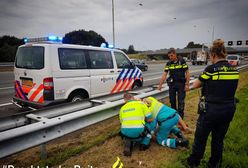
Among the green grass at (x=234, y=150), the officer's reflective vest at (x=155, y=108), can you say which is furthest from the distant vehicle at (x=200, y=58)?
the officer's reflective vest at (x=155, y=108)

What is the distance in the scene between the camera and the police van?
4457 mm

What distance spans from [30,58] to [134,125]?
11.2ft

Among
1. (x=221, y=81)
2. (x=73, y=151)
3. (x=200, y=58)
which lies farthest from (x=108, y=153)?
(x=200, y=58)

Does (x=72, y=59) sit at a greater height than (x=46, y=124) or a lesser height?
greater

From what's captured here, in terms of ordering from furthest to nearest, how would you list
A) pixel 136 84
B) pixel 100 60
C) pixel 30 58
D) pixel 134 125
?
pixel 136 84 → pixel 100 60 → pixel 30 58 → pixel 134 125

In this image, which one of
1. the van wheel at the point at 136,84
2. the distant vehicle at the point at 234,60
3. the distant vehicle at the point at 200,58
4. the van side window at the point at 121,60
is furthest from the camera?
the distant vehicle at the point at 200,58

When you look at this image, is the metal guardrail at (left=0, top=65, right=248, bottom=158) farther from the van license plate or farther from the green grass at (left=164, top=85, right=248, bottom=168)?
the van license plate

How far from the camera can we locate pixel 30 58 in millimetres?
4773

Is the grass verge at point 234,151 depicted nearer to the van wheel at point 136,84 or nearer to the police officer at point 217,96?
the police officer at point 217,96

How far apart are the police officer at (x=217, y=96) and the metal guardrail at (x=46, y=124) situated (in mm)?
1547

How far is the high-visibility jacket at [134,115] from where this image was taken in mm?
3094

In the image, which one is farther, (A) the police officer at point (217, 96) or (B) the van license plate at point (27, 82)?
(B) the van license plate at point (27, 82)

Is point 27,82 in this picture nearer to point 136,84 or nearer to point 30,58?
point 30,58

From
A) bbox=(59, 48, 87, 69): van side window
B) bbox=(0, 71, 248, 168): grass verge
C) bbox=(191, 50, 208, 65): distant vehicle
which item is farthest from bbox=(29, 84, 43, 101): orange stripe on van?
bbox=(191, 50, 208, 65): distant vehicle
